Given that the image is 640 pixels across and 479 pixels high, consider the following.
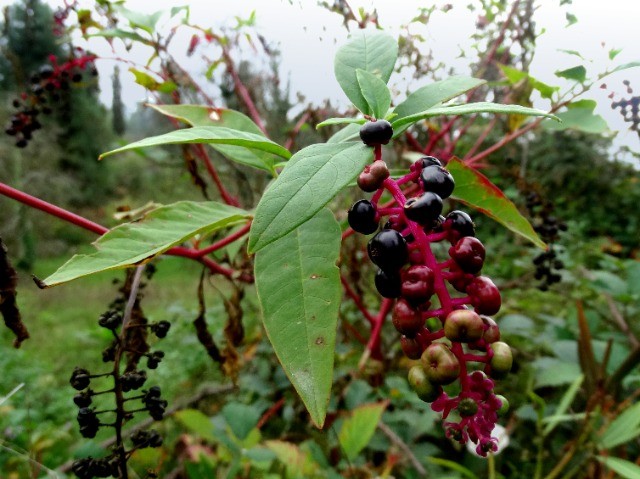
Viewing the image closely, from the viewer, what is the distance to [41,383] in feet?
9.49

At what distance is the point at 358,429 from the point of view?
1057 millimetres

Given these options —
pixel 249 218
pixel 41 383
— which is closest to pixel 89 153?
pixel 41 383

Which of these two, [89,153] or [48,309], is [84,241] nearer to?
[48,309]

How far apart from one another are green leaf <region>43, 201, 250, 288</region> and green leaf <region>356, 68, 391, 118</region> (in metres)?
0.21

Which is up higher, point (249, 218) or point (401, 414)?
point (249, 218)

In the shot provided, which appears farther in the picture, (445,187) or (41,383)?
(41,383)

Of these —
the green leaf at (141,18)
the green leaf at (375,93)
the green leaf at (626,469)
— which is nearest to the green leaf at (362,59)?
the green leaf at (375,93)

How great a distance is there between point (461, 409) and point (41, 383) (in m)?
3.14

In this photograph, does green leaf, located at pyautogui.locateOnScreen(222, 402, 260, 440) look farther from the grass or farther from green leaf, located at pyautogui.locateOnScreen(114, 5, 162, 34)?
green leaf, located at pyautogui.locateOnScreen(114, 5, 162, 34)

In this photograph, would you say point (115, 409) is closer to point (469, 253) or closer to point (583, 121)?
point (469, 253)

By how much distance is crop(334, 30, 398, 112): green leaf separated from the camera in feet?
1.81

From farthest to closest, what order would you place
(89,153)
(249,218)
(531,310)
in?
(89,153)
(531,310)
(249,218)

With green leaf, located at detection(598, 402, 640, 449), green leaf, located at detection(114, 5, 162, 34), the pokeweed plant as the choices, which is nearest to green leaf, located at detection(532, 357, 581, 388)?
green leaf, located at detection(598, 402, 640, 449)

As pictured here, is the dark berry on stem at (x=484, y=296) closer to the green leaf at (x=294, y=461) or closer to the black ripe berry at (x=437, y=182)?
the black ripe berry at (x=437, y=182)
